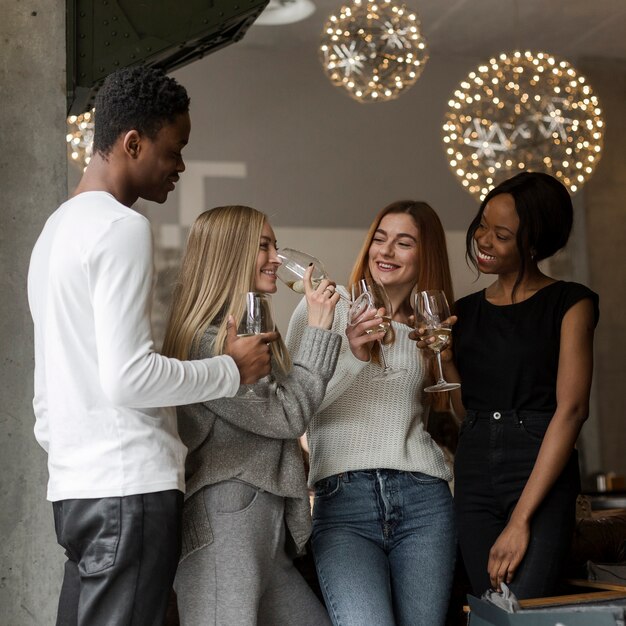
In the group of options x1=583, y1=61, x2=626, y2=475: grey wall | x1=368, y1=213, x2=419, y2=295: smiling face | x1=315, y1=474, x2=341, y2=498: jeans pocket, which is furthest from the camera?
x1=583, y1=61, x2=626, y2=475: grey wall

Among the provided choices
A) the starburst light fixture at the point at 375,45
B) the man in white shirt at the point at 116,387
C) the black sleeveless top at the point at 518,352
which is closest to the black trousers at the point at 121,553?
the man in white shirt at the point at 116,387

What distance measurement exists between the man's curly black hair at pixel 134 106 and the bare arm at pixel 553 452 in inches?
40.8

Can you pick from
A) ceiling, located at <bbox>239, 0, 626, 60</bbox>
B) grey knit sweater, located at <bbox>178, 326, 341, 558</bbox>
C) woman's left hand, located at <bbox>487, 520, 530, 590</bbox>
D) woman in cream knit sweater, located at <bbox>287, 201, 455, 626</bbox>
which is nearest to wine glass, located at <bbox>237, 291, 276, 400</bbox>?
grey knit sweater, located at <bbox>178, 326, 341, 558</bbox>

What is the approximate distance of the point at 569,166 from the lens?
4492 millimetres

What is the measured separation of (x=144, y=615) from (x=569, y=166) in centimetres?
346

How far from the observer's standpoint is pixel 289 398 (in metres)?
1.94

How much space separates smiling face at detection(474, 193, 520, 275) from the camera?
2305 millimetres

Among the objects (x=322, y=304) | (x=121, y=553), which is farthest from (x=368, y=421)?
(x=121, y=553)

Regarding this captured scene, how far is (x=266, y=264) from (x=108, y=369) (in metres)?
0.60

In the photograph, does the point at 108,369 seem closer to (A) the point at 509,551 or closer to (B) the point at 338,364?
(B) the point at 338,364

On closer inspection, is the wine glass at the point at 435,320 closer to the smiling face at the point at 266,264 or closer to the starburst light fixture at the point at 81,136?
the smiling face at the point at 266,264

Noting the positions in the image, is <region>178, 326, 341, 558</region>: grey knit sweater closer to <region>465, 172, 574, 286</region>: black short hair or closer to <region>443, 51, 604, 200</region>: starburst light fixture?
<region>465, 172, 574, 286</region>: black short hair

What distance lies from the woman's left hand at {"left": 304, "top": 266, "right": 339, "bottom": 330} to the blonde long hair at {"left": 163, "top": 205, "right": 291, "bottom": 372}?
9 centimetres

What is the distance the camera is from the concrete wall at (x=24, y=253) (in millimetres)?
2334
